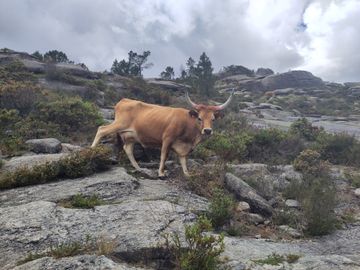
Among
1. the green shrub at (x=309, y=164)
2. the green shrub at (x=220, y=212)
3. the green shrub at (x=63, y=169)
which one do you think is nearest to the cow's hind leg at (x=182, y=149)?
the green shrub at (x=63, y=169)

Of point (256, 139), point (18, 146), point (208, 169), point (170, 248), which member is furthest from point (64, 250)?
point (256, 139)

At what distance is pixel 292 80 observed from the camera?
83.7m

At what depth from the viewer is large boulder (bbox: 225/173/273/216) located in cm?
1061

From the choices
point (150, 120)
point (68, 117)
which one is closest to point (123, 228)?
point (150, 120)

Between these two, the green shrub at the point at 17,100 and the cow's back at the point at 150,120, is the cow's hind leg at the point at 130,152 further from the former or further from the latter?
the green shrub at the point at 17,100

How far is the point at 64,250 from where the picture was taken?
6641mm

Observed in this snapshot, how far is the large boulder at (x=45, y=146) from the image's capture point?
1355 cm

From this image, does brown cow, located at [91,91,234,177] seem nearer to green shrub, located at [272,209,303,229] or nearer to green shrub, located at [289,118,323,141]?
green shrub, located at [272,209,303,229]

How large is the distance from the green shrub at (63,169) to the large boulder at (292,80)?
6830 centimetres

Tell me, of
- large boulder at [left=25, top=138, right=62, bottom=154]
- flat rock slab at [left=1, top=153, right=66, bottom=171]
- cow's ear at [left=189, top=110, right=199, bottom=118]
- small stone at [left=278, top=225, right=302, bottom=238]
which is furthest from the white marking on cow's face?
large boulder at [left=25, top=138, right=62, bottom=154]

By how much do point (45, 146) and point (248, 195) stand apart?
6.51 metres

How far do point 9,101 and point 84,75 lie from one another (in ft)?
65.1

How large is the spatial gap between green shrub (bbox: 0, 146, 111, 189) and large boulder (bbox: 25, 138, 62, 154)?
275cm

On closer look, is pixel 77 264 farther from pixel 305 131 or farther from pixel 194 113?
pixel 305 131
